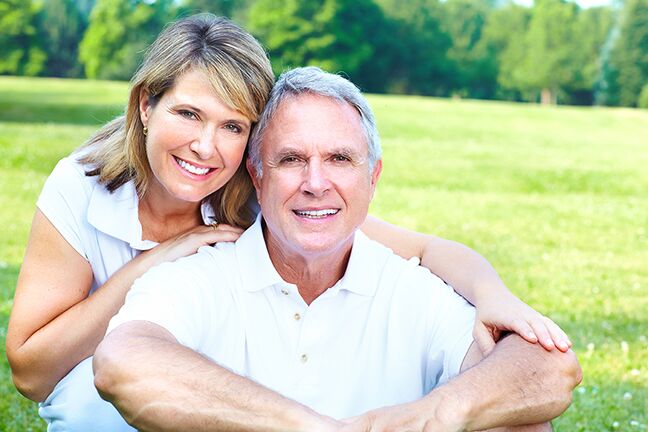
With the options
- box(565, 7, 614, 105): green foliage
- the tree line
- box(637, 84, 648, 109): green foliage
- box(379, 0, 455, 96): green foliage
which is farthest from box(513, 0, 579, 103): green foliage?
box(637, 84, 648, 109): green foliage

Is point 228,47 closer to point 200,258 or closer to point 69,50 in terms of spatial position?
point 200,258

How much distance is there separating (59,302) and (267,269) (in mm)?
884

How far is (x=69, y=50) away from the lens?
262 feet

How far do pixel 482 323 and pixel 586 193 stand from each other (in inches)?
554

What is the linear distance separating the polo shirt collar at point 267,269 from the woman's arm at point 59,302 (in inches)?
8.3

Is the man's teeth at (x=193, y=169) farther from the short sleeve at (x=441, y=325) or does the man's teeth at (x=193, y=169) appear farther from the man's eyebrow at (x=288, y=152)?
the short sleeve at (x=441, y=325)

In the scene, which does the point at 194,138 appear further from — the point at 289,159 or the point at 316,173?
the point at 316,173

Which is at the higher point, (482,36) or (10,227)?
(10,227)

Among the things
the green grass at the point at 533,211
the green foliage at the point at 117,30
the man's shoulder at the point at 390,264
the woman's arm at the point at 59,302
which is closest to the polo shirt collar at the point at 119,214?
the woman's arm at the point at 59,302

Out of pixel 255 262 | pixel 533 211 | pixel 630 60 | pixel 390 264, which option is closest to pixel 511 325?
pixel 390 264

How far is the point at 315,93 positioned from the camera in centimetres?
326

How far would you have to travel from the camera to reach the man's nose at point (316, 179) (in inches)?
125

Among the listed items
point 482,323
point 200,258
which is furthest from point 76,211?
point 482,323

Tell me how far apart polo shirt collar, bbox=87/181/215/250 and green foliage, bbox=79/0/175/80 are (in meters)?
71.5
